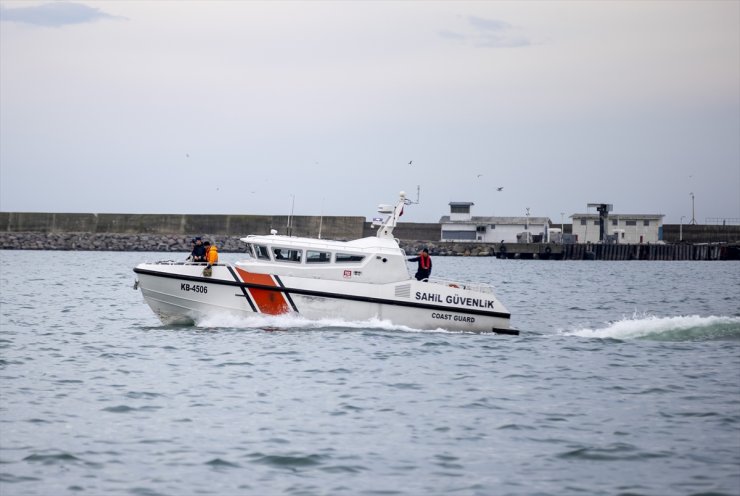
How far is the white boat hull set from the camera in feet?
75.2

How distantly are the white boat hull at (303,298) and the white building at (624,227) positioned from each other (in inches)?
3323

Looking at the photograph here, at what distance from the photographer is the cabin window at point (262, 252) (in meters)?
23.4

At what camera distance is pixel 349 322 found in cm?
2317

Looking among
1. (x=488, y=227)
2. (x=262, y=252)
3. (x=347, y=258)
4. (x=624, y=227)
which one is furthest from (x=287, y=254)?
(x=624, y=227)

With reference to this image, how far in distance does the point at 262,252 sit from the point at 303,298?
1543 millimetres

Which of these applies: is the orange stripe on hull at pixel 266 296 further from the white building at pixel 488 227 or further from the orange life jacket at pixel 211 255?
the white building at pixel 488 227

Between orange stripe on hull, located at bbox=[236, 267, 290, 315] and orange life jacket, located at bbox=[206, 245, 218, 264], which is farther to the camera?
orange life jacket, located at bbox=[206, 245, 218, 264]

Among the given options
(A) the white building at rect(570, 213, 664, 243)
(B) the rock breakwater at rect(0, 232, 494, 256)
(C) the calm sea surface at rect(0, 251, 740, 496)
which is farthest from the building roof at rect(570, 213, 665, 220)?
(C) the calm sea surface at rect(0, 251, 740, 496)

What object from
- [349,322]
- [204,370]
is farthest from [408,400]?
[349,322]

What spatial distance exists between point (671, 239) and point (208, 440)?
111109 millimetres

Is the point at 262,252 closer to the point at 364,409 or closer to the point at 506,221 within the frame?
the point at 364,409

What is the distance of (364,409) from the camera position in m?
15.3

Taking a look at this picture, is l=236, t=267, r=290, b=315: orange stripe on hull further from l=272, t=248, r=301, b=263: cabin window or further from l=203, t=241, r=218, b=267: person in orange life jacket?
l=203, t=241, r=218, b=267: person in orange life jacket

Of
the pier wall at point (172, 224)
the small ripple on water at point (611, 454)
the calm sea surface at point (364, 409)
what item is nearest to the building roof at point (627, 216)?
the pier wall at point (172, 224)
